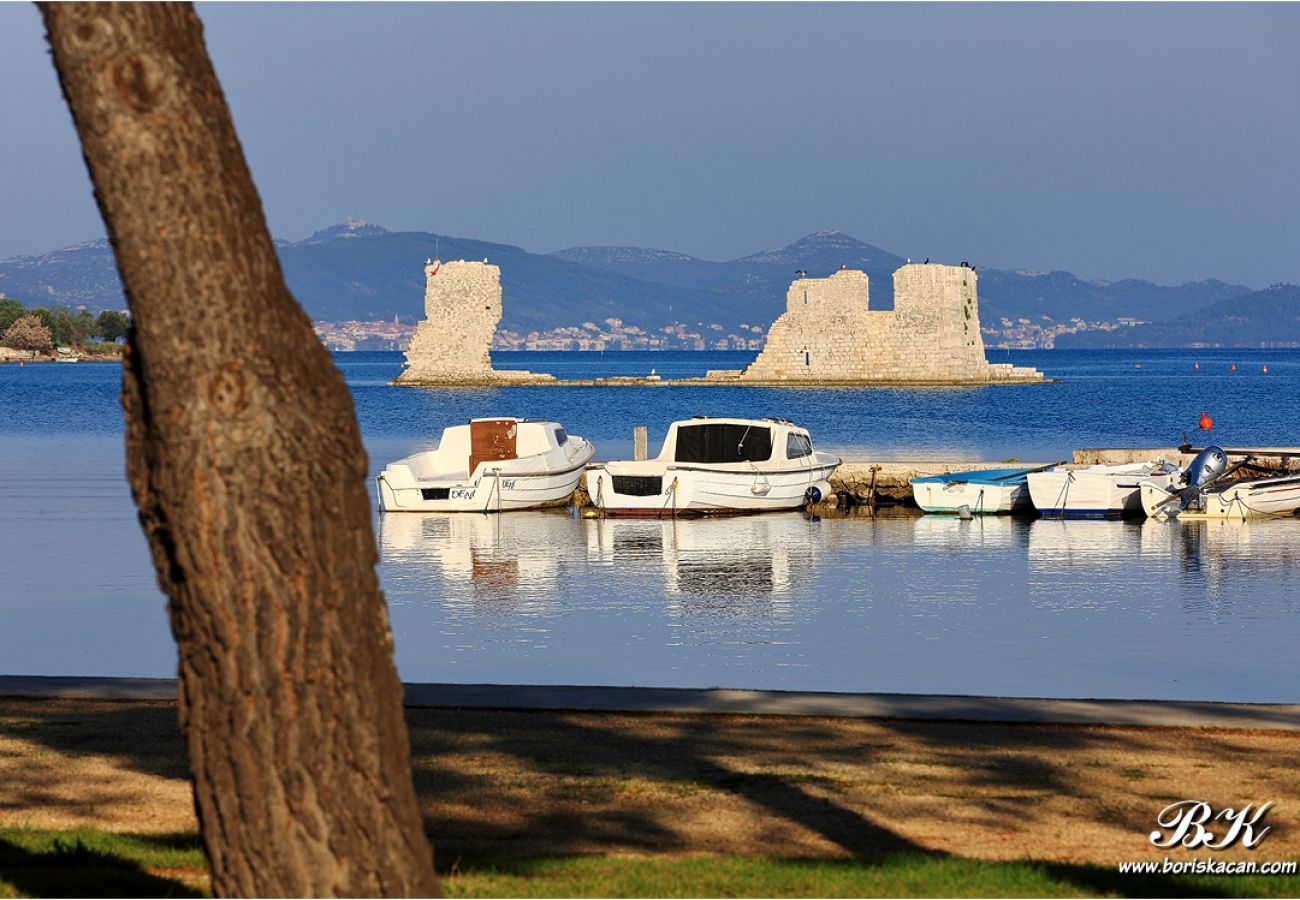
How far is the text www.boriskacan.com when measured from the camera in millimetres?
5469

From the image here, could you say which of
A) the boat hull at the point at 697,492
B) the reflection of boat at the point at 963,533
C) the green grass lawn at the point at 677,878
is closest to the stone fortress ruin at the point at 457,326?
the boat hull at the point at 697,492

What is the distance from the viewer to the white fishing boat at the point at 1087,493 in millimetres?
24750

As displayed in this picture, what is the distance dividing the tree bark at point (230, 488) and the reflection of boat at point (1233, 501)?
21987mm

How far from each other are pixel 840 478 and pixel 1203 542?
7028 mm

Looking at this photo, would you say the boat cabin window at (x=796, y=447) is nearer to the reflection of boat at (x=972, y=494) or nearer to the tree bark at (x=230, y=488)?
the reflection of boat at (x=972, y=494)

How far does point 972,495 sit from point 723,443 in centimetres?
387

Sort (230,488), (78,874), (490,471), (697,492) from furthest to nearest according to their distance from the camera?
(490,471), (697,492), (78,874), (230,488)

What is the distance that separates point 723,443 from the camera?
25922 millimetres

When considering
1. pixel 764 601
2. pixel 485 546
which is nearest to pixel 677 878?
pixel 764 601

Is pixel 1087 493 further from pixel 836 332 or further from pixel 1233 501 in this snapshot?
pixel 836 332

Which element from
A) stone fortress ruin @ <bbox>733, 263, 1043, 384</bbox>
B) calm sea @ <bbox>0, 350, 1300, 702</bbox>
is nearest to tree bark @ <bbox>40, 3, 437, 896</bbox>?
calm sea @ <bbox>0, 350, 1300, 702</bbox>

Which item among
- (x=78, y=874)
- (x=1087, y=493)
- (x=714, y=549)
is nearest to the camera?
(x=78, y=874)

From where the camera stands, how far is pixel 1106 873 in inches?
214

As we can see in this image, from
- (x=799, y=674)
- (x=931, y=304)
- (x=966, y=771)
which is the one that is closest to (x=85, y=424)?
(x=931, y=304)
